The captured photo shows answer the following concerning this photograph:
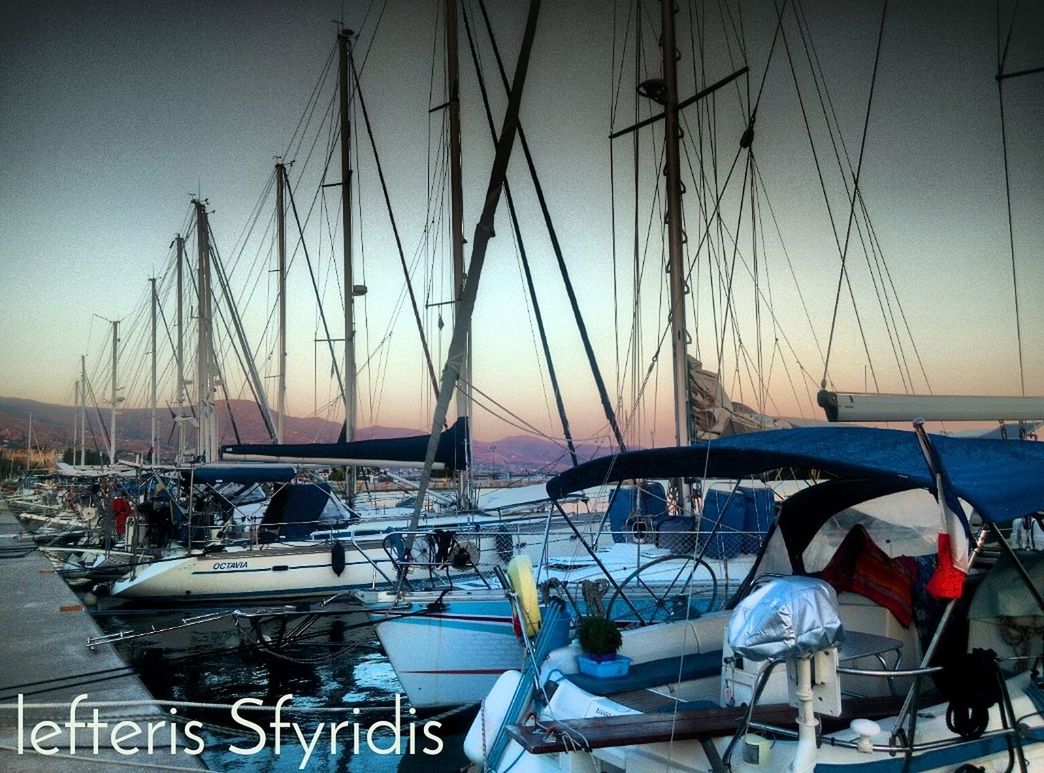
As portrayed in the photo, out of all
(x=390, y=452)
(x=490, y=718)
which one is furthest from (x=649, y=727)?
(x=390, y=452)

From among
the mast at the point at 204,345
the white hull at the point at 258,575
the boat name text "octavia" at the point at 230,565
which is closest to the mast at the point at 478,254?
the white hull at the point at 258,575

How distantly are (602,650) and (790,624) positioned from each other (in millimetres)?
2495

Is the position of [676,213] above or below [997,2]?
below

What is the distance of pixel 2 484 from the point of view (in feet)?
247

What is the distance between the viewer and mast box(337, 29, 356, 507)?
21219 mm

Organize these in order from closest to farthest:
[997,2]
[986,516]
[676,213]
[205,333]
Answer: [986,516] < [997,2] < [676,213] < [205,333]

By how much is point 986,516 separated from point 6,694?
349 inches

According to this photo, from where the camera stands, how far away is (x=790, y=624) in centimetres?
398

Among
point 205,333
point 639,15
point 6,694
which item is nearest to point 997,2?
point 639,15

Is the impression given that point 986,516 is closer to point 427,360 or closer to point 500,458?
point 427,360

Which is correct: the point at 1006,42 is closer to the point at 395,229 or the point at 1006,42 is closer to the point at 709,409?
the point at 709,409

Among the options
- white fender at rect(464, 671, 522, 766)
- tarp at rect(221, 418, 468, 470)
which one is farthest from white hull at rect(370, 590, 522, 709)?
tarp at rect(221, 418, 468, 470)

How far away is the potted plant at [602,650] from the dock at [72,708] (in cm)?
310

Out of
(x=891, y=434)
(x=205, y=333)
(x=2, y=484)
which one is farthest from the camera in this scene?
(x=2, y=484)
